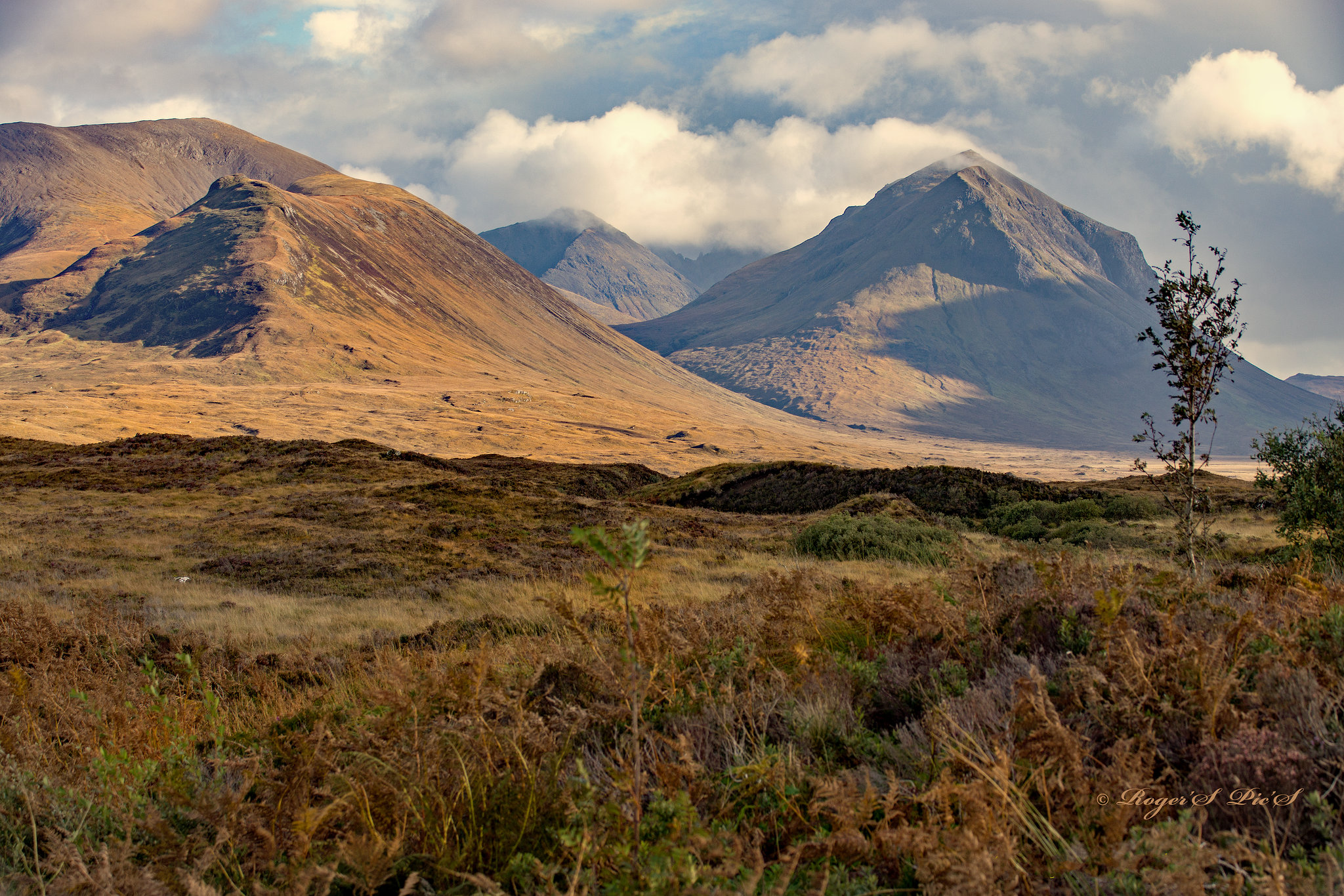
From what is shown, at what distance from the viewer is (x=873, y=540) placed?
1620 cm

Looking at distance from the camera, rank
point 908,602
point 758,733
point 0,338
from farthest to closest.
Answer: point 0,338
point 908,602
point 758,733

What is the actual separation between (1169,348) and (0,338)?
9762 inches

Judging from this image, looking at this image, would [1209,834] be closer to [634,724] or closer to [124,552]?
[634,724]

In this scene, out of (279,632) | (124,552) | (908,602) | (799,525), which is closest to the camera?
(908,602)

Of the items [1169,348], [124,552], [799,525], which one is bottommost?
[124,552]

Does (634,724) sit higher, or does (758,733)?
(634,724)

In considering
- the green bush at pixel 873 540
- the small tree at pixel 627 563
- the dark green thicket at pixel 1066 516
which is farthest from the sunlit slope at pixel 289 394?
the small tree at pixel 627 563

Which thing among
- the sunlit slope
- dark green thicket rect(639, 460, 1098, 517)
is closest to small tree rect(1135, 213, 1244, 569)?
dark green thicket rect(639, 460, 1098, 517)

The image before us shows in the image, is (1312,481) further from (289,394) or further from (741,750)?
(289,394)

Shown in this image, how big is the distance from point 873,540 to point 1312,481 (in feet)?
24.9

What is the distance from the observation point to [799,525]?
2119cm

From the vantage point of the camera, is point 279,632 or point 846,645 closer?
point 846,645

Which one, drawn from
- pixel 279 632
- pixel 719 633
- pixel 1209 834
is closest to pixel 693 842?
pixel 1209 834

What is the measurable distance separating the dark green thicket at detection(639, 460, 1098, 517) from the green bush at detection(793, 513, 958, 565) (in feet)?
23.5
